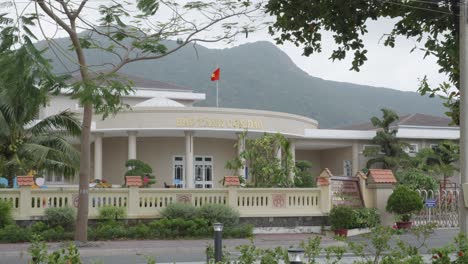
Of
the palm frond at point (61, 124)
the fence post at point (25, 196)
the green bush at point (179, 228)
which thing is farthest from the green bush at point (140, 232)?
the palm frond at point (61, 124)

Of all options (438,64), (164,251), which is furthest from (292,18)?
(164,251)

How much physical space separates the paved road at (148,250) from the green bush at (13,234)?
0.46 metres

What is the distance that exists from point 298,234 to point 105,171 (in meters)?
21.1

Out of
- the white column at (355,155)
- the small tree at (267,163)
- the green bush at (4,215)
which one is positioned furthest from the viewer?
the white column at (355,155)

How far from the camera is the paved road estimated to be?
15.1 meters

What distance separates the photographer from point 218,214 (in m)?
20.3

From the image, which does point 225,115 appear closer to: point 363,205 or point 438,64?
point 363,205

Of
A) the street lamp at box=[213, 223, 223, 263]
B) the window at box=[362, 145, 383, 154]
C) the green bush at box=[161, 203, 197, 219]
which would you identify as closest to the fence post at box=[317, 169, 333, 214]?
the green bush at box=[161, 203, 197, 219]

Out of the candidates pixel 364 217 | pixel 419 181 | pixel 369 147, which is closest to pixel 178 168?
pixel 369 147

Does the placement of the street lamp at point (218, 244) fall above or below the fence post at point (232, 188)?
below

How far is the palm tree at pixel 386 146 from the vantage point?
4294 centimetres

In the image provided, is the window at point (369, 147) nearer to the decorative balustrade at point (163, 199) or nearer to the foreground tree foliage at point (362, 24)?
the decorative balustrade at point (163, 199)

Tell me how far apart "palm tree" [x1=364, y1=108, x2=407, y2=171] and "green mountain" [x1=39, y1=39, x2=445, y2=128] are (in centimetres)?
9155

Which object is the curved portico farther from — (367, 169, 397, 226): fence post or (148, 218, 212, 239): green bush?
(148, 218, 212, 239): green bush
